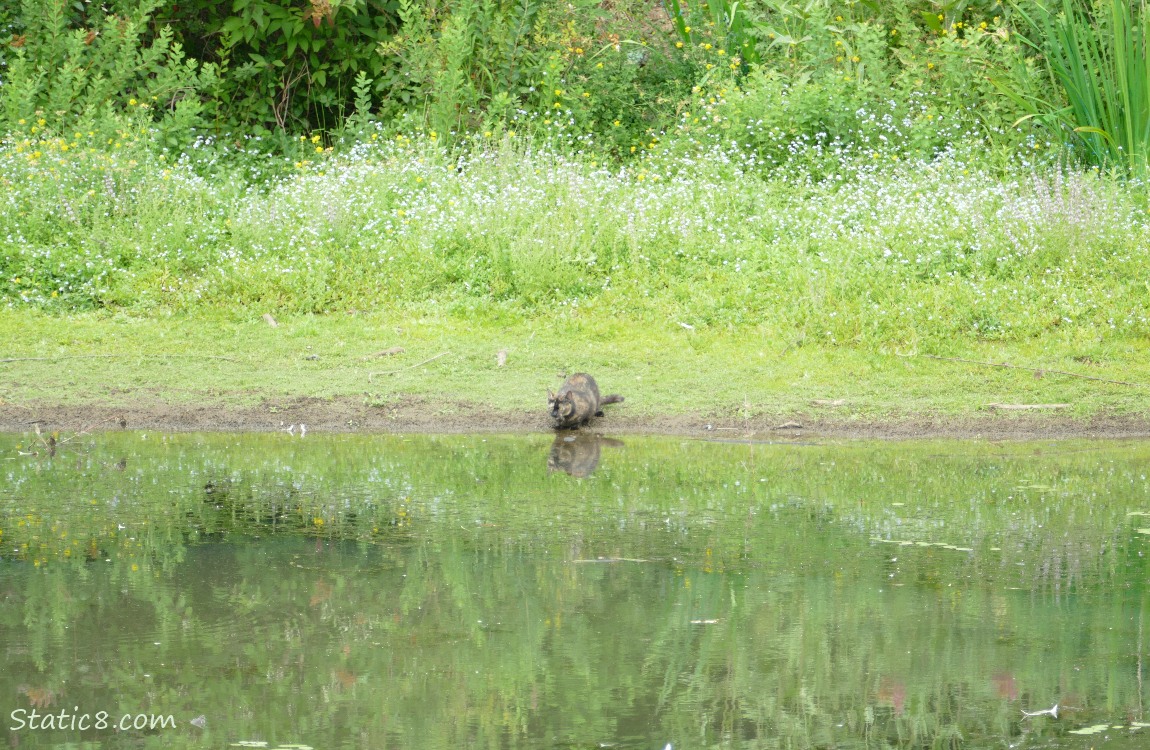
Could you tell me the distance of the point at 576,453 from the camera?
736 cm

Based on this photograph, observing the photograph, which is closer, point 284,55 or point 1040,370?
point 1040,370

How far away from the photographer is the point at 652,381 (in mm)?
8703

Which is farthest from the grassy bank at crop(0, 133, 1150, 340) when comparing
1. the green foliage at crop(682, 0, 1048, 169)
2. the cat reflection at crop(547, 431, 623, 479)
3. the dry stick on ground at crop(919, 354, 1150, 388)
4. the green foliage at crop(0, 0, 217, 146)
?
the cat reflection at crop(547, 431, 623, 479)

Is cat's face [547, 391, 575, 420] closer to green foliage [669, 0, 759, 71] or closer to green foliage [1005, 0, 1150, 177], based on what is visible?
green foliage [1005, 0, 1150, 177]

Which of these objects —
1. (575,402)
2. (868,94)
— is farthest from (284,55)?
(575,402)

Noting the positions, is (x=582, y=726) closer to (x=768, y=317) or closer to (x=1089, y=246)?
(x=768, y=317)

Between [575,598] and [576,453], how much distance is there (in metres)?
2.56

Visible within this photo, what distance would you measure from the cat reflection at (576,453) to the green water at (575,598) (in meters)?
0.04

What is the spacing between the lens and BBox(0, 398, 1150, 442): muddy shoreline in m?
7.81

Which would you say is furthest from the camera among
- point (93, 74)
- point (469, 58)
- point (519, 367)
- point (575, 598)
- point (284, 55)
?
point (284, 55)

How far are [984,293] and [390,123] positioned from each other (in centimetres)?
616

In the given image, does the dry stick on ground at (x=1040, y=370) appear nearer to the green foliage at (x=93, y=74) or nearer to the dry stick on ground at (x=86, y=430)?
the dry stick on ground at (x=86, y=430)

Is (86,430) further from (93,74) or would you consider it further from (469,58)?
(469,58)

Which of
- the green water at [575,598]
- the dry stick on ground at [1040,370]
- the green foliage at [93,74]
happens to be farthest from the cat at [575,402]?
the green foliage at [93,74]
